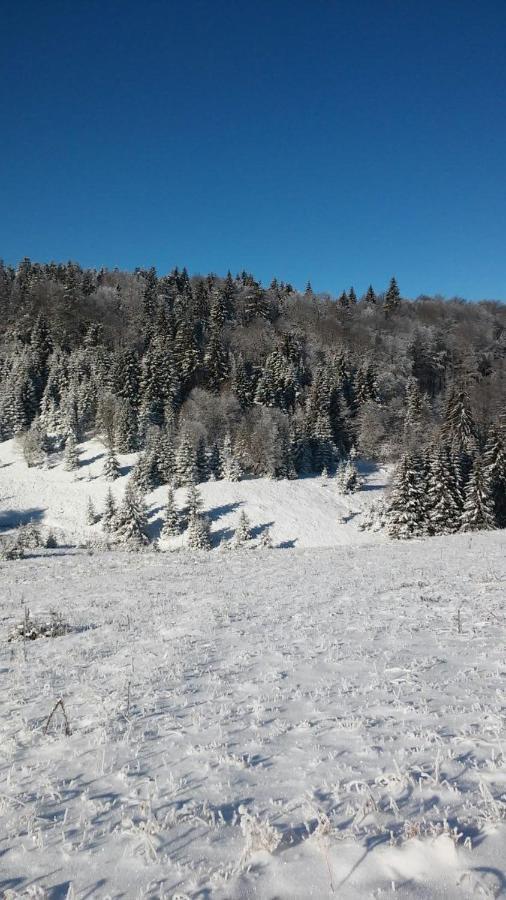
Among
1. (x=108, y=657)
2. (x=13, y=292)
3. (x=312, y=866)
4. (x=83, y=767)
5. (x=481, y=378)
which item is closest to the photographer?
(x=312, y=866)

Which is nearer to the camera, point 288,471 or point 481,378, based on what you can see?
point 288,471

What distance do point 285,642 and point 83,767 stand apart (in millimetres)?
5292

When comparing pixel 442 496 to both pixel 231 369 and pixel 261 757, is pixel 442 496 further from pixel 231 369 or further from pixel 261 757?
pixel 231 369

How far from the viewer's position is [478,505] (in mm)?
45719

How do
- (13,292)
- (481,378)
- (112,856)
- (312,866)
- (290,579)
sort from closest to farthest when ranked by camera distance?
(312,866) → (112,856) → (290,579) → (481,378) → (13,292)

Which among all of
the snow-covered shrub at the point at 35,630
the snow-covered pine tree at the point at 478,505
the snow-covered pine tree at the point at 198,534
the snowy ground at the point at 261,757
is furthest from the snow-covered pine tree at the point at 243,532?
the snow-covered shrub at the point at 35,630

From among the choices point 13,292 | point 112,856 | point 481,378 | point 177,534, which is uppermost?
point 13,292

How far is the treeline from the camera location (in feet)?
227

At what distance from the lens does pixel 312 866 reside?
3129 millimetres

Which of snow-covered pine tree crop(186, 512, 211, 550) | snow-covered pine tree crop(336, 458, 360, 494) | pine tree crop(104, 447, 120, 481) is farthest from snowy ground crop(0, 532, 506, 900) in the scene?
pine tree crop(104, 447, 120, 481)

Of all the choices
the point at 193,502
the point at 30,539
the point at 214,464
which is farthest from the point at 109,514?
the point at 214,464

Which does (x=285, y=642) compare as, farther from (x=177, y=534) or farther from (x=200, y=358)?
(x=200, y=358)

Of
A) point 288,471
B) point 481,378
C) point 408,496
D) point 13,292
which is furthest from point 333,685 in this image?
point 13,292

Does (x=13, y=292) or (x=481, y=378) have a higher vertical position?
(x=13, y=292)
